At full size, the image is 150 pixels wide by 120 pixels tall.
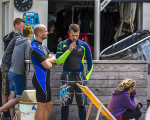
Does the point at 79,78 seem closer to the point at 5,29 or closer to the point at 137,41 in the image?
the point at 137,41

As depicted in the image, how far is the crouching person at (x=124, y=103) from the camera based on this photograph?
6703 mm

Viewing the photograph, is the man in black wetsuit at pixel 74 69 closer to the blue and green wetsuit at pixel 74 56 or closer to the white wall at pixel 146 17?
the blue and green wetsuit at pixel 74 56

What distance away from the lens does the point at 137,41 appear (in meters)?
9.43

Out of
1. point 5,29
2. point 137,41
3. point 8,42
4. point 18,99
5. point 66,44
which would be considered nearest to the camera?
point 66,44

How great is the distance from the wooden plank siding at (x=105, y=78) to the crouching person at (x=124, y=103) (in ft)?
3.48

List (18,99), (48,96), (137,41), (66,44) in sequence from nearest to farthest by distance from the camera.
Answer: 1. (48,96)
2. (66,44)
3. (18,99)
4. (137,41)

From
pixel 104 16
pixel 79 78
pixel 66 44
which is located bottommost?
pixel 79 78

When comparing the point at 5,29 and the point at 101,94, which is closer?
the point at 101,94

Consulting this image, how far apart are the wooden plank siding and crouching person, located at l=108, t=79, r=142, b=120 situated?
1061 mm

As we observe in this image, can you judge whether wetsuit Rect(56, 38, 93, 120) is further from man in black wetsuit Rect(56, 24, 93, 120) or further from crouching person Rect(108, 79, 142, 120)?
crouching person Rect(108, 79, 142, 120)

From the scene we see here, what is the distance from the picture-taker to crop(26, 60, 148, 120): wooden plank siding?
7.84 meters

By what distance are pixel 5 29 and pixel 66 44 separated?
16.8ft

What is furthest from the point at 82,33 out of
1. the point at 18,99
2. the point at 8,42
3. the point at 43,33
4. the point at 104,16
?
the point at 43,33

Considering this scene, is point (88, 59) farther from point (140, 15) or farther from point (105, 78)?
point (140, 15)
